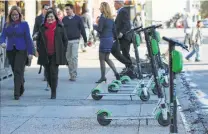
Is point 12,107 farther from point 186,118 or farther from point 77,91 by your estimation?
point 186,118

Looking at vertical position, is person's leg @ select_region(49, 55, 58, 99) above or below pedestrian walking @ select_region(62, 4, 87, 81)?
below

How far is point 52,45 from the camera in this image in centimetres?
1113

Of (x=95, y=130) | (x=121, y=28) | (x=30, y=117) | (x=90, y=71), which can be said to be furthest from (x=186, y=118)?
(x=90, y=71)

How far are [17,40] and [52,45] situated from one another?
700 mm

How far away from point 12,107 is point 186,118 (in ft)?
10.6

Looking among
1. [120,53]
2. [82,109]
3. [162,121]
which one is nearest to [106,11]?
[120,53]

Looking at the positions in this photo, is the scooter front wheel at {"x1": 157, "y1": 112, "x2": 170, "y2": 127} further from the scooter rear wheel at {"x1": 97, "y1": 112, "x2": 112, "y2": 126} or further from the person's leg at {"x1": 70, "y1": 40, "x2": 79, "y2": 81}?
the person's leg at {"x1": 70, "y1": 40, "x2": 79, "y2": 81}

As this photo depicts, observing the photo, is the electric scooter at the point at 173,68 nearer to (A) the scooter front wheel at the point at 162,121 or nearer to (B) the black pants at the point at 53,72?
(A) the scooter front wheel at the point at 162,121

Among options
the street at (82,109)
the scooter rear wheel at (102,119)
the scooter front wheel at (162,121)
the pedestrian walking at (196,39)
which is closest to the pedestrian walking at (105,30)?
the street at (82,109)

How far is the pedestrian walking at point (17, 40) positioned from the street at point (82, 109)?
2.15ft

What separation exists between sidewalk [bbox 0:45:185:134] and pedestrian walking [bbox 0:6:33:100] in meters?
0.66

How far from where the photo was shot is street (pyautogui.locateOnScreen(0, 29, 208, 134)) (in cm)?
809

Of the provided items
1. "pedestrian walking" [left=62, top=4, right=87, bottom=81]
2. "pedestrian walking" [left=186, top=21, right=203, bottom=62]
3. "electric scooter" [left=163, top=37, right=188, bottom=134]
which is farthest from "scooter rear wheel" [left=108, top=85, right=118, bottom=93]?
"pedestrian walking" [left=186, top=21, right=203, bottom=62]

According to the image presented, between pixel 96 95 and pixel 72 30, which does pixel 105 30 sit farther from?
pixel 96 95
